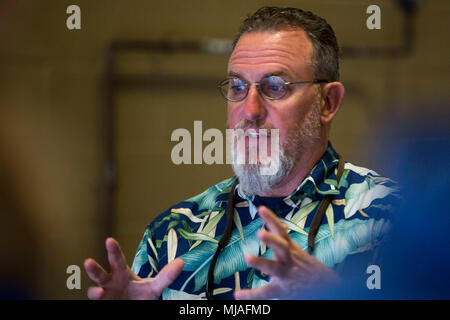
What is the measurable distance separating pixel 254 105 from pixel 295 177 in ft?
0.55

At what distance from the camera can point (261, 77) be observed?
97cm

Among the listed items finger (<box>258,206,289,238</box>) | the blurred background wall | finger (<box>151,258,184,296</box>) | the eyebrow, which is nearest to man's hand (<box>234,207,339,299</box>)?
finger (<box>258,206,289,238</box>)

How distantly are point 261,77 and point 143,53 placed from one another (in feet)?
2.75

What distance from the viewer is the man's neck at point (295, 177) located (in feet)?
3.35

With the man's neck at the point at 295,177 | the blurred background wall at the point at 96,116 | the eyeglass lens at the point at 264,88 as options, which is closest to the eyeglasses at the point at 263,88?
the eyeglass lens at the point at 264,88

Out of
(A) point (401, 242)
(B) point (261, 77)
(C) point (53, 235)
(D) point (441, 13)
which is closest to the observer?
(A) point (401, 242)

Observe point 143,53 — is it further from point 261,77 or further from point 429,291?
point 429,291

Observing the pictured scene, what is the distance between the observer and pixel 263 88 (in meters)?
0.97

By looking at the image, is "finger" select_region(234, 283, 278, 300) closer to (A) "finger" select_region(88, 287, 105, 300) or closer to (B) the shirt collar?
(A) "finger" select_region(88, 287, 105, 300)

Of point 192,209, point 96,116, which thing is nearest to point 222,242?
point 192,209

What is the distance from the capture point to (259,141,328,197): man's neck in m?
1.02

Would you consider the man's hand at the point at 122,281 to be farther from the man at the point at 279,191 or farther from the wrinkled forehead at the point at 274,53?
the wrinkled forehead at the point at 274,53

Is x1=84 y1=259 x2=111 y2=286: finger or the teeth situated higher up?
the teeth
